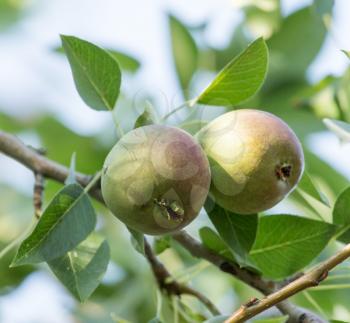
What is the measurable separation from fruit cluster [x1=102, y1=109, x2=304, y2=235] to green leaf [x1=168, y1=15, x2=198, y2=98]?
1148mm

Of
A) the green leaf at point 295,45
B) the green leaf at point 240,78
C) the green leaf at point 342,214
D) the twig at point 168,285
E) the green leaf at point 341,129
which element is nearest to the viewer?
the green leaf at point 341,129

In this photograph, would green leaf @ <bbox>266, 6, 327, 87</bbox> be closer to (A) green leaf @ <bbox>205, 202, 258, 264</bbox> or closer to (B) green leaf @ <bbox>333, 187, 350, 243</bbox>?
(B) green leaf @ <bbox>333, 187, 350, 243</bbox>

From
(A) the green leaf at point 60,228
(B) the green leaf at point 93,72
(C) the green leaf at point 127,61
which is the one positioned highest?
(B) the green leaf at point 93,72

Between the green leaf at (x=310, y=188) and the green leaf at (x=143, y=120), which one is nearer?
the green leaf at (x=143, y=120)

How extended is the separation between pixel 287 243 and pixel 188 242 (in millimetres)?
215

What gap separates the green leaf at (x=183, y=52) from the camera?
2648 mm

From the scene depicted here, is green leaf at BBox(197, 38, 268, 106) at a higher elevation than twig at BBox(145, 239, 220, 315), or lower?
higher

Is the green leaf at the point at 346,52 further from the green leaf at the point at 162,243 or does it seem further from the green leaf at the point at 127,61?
the green leaf at the point at 127,61

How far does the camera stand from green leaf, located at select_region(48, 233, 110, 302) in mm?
1534

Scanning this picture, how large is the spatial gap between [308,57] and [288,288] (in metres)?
1.61

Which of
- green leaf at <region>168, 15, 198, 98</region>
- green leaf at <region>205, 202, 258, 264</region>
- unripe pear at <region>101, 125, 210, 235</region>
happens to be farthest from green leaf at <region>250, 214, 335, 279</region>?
green leaf at <region>168, 15, 198, 98</region>

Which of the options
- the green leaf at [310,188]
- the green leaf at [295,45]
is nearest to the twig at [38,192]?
the green leaf at [310,188]

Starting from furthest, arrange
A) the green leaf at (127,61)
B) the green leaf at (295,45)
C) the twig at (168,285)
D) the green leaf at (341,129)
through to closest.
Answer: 1. the green leaf at (295,45)
2. the green leaf at (127,61)
3. the twig at (168,285)
4. the green leaf at (341,129)

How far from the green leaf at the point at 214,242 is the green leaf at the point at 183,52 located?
99cm
